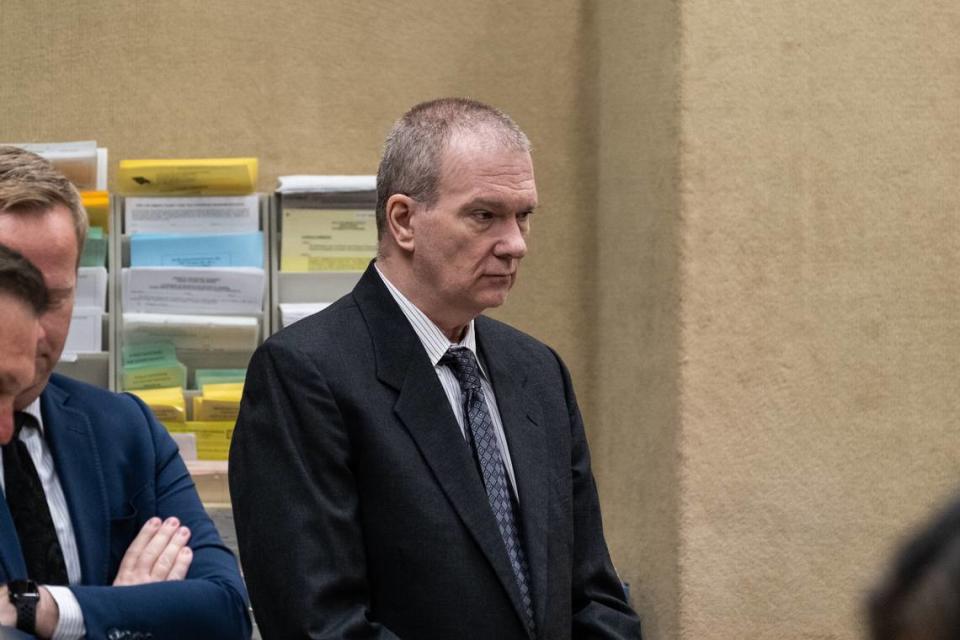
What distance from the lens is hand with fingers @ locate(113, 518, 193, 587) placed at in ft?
6.90

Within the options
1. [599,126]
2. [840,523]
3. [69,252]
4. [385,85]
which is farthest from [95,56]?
[840,523]

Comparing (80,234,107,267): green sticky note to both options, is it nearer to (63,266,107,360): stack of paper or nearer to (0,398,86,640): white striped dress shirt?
(63,266,107,360): stack of paper

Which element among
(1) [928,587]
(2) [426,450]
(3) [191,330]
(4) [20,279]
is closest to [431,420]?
(2) [426,450]

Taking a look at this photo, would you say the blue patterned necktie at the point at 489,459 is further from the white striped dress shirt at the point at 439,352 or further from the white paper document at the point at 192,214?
the white paper document at the point at 192,214

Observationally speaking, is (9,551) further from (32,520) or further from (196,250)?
(196,250)

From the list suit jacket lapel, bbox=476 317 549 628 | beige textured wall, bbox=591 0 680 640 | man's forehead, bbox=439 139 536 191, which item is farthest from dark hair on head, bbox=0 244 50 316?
beige textured wall, bbox=591 0 680 640

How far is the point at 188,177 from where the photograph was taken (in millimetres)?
4086

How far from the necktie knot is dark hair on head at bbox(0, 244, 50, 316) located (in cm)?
66

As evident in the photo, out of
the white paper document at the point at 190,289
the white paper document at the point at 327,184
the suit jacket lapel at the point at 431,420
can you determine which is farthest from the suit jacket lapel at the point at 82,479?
the white paper document at the point at 327,184

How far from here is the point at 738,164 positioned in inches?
156

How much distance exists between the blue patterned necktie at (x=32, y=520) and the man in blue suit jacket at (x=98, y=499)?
0.03ft

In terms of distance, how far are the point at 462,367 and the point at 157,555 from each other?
0.58 meters

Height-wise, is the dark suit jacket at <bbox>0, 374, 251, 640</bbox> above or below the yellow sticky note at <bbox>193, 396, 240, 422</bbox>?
above

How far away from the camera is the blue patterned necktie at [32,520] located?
79.2 inches
